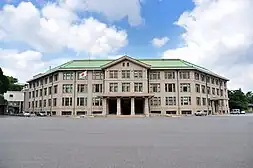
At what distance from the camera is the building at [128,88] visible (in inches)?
2199

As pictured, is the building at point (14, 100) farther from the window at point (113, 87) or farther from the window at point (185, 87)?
the window at point (185, 87)

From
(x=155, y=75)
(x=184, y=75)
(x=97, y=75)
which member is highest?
(x=97, y=75)

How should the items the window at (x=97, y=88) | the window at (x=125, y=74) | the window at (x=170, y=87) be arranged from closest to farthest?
the window at (x=125, y=74) < the window at (x=170, y=87) < the window at (x=97, y=88)

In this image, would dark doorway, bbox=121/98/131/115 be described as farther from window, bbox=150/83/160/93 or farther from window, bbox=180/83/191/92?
window, bbox=180/83/191/92

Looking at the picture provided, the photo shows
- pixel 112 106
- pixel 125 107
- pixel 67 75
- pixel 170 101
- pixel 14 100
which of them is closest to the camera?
pixel 170 101

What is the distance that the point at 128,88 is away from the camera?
55.8m

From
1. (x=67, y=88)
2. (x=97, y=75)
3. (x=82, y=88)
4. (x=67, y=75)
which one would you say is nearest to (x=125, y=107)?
(x=97, y=75)

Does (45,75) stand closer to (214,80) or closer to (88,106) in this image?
(88,106)

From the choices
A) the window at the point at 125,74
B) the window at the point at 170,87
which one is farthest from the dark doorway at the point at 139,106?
the window at the point at 170,87

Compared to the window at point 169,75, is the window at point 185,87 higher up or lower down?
lower down

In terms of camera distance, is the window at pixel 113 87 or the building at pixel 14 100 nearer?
the window at pixel 113 87

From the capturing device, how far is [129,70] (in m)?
56.3

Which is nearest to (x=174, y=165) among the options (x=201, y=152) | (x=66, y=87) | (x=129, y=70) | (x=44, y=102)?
(x=201, y=152)

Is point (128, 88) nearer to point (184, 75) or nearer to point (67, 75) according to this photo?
point (184, 75)
